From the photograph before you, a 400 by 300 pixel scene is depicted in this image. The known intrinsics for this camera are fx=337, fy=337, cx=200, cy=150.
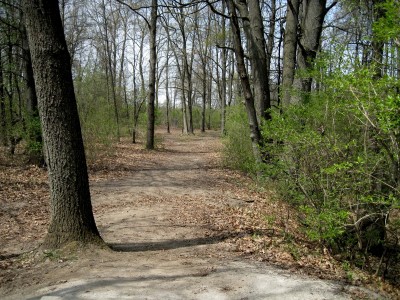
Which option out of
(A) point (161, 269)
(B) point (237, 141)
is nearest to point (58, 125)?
(A) point (161, 269)

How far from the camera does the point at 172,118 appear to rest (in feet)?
172

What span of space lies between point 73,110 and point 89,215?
1613mm

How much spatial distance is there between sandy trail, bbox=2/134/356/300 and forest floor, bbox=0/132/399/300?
0.01 metres

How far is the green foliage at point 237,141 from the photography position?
12579 mm

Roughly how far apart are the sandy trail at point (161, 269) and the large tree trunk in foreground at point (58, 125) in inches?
19.6

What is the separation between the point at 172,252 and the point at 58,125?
2669mm

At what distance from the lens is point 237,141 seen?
1324 centimetres

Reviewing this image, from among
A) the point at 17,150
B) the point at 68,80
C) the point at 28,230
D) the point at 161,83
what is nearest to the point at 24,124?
the point at 17,150

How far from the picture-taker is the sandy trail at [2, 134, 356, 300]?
4.04 meters

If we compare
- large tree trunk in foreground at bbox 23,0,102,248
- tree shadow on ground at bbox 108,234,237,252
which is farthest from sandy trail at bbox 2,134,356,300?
large tree trunk in foreground at bbox 23,0,102,248

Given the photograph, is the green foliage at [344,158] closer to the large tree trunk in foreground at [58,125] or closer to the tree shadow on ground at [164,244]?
the tree shadow on ground at [164,244]

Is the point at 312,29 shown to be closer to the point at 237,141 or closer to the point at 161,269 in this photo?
the point at 237,141

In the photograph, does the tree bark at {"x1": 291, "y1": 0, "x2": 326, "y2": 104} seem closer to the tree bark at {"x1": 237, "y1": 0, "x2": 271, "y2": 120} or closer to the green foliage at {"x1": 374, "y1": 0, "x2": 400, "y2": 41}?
the tree bark at {"x1": 237, "y1": 0, "x2": 271, "y2": 120}

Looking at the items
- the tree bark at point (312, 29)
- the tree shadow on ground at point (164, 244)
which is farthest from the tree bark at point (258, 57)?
the tree shadow on ground at point (164, 244)
